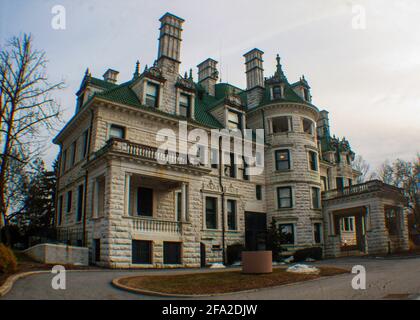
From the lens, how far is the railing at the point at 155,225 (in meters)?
21.7

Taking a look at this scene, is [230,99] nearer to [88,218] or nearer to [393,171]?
[88,218]

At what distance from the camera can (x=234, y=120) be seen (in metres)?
34.2

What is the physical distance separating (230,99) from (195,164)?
10.7 metres

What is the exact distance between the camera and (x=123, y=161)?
857 inches

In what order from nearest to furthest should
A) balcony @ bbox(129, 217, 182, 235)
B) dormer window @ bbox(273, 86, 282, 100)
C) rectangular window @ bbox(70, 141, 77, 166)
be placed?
balcony @ bbox(129, 217, 182, 235), rectangular window @ bbox(70, 141, 77, 166), dormer window @ bbox(273, 86, 282, 100)

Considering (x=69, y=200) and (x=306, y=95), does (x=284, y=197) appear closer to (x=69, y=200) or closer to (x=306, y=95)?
(x=306, y=95)

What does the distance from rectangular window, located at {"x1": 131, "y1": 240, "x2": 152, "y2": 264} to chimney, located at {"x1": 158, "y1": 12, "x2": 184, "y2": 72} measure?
1547 cm

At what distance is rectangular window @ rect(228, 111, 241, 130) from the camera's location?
3372cm

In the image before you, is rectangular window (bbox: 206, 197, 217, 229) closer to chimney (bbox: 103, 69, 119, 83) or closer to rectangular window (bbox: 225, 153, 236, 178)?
rectangular window (bbox: 225, 153, 236, 178)

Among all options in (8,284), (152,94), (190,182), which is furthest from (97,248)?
(152,94)

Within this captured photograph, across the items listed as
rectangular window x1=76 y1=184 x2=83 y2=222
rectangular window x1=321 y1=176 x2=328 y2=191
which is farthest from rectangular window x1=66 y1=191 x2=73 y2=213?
rectangular window x1=321 y1=176 x2=328 y2=191

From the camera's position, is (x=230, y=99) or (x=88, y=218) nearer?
(x=88, y=218)

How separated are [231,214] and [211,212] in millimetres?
2417

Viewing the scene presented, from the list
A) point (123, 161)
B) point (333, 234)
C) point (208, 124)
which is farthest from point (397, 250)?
point (123, 161)
